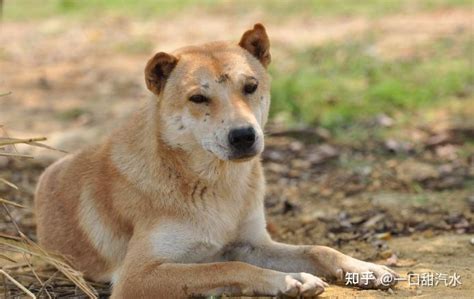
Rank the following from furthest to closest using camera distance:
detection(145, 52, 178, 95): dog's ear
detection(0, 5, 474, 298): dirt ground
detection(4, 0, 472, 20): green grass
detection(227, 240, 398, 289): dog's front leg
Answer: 1. detection(4, 0, 472, 20): green grass
2. detection(0, 5, 474, 298): dirt ground
3. detection(145, 52, 178, 95): dog's ear
4. detection(227, 240, 398, 289): dog's front leg

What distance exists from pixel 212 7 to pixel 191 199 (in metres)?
11.9

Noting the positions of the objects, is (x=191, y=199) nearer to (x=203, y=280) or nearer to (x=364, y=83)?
(x=203, y=280)

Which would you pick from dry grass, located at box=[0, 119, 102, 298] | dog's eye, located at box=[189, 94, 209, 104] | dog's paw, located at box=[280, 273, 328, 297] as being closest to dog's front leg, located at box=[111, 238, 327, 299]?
dog's paw, located at box=[280, 273, 328, 297]

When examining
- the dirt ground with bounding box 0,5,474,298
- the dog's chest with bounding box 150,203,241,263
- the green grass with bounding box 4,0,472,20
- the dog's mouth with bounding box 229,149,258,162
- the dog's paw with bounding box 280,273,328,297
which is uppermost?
the dog's mouth with bounding box 229,149,258,162

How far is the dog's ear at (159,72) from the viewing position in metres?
5.59

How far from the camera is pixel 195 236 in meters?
5.41

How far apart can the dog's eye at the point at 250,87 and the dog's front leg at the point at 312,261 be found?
0.96 m

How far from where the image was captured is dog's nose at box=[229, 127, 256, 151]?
5.12 m

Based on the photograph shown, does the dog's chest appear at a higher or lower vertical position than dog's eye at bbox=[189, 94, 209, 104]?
lower

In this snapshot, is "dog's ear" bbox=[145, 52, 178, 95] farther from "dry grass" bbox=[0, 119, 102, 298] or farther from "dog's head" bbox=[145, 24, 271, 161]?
"dry grass" bbox=[0, 119, 102, 298]

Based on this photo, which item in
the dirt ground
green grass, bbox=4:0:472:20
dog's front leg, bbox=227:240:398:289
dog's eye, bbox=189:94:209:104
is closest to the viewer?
dog's front leg, bbox=227:240:398:289

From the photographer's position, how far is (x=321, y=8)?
15.6m

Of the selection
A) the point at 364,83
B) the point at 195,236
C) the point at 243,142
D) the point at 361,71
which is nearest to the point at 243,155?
the point at 243,142

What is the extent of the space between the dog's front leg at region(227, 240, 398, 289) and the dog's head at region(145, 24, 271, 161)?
2.60 ft
